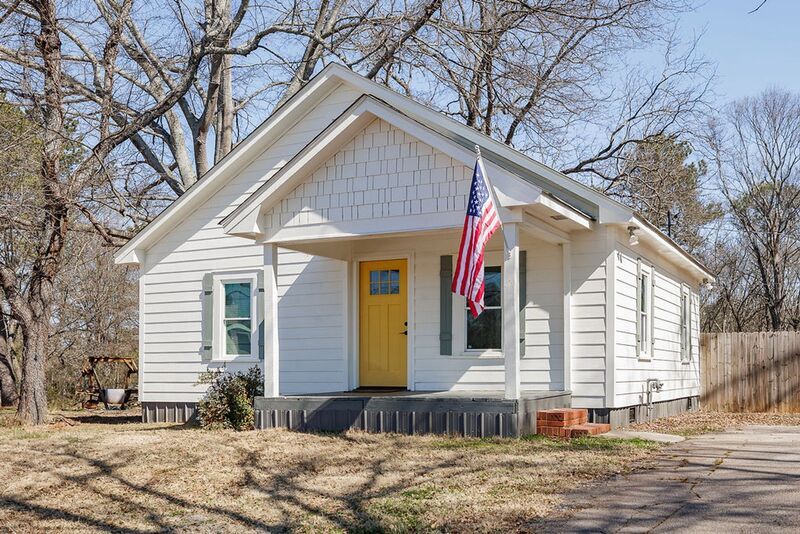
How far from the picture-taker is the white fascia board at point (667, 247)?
13.4 m

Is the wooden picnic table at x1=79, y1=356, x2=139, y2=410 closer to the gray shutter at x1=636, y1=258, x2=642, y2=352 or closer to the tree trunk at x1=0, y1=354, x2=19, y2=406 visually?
the tree trunk at x1=0, y1=354, x2=19, y2=406

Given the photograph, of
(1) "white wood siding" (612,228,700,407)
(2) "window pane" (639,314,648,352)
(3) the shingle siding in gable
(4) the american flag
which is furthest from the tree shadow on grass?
(2) "window pane" (639,314,648,352)

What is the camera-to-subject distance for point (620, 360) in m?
13.3

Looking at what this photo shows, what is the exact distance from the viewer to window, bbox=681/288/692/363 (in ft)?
60.6

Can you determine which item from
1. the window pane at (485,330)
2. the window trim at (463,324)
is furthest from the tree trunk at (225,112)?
the window pane at (485,330)

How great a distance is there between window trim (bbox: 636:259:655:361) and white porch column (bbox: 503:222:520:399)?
3709 mm

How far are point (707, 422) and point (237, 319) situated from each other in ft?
27.6

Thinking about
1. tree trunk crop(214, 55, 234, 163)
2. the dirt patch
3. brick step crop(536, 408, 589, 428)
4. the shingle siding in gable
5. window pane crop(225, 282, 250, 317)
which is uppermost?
tree trunk crop(214, 55, 234, 163)

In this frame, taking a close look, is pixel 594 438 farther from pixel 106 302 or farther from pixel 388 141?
pixel 106 302

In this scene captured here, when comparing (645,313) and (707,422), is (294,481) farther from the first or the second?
(707,422)

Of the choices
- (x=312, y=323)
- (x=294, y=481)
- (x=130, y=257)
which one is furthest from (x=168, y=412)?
(x=294, y=481)

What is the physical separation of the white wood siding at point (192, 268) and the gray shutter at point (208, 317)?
0.20 m

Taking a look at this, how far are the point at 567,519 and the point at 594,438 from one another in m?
4.62

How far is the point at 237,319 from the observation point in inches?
626
